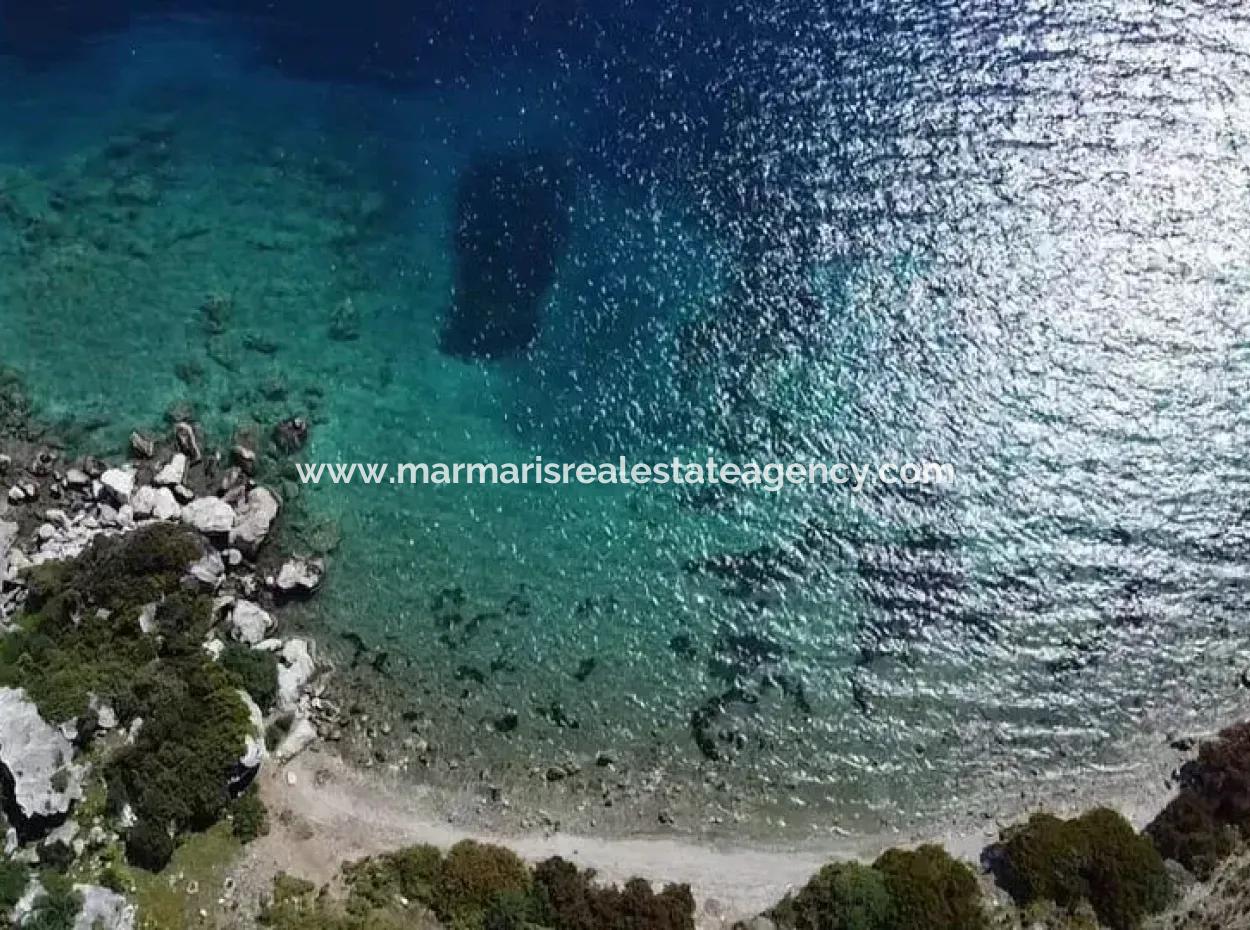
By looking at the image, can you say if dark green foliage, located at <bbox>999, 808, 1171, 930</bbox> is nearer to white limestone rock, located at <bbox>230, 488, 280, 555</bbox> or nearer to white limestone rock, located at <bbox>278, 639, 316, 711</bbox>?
white limestone rock, located at <bbox>278, 639, 316, 711</bbox>

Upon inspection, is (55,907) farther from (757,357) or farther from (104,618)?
(757,357)

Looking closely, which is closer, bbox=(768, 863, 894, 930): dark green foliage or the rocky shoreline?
bbox=(768, 863, 894, 930): dark green foliage

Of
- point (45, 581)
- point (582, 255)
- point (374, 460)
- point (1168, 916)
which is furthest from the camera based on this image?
point (582, 255)


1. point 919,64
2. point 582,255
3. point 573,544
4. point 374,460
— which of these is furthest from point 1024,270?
point 374,460

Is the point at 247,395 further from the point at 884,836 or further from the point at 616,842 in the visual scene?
the point at 884,836

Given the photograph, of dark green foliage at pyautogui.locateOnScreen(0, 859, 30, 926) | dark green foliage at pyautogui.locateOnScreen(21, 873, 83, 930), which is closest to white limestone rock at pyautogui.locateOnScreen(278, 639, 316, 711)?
dark green foliage at pyautogui.locateOnScreen(21, 873, 83, 930)

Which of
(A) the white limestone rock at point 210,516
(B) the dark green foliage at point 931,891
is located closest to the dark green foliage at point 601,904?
(B) the dark green foliage at point 931,891
